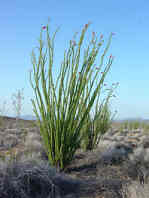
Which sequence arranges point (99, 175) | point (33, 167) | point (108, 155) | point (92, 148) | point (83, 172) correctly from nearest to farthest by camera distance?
point (33, 167), point (99, 175), point (83, 172), point (108, 155), point (92, 148)

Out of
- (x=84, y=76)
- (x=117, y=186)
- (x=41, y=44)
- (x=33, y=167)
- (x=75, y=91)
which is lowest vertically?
(x=117, y=186)

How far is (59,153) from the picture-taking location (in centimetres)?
396

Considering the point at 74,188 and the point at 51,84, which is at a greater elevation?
the point at 51,84

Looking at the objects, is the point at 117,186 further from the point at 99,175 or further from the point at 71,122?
the point at 71,122

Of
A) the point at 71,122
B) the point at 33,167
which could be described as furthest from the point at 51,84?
the point at 33,167

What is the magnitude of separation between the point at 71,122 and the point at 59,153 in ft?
1.74

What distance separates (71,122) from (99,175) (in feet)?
2.96

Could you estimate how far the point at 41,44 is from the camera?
409cm

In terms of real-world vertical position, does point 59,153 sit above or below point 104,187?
above

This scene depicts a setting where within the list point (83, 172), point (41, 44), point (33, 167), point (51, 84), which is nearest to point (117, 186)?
Result: point (83, 172)

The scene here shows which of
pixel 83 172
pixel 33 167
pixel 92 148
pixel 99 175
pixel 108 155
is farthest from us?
pixel 92 148

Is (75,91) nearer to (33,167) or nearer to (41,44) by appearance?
(41,44)

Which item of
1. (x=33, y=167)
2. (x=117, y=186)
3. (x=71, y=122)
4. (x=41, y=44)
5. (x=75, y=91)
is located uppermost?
(x=41, y=44)

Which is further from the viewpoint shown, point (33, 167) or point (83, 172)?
point (83, 172)
